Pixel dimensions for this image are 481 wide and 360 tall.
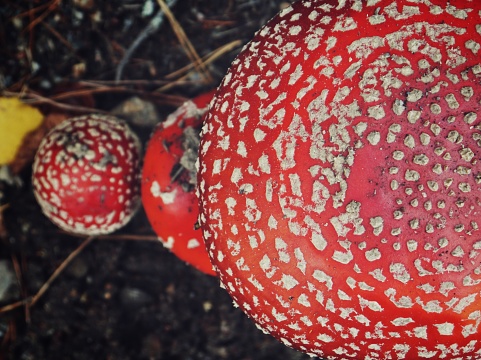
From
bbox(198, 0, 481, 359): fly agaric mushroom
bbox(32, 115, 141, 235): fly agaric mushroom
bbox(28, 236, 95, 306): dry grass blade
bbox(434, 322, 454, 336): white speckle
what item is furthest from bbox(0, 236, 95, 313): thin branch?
bbox(434, 322, 454, 336): white speckle

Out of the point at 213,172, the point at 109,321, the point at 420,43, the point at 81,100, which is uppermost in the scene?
the point at 420,43

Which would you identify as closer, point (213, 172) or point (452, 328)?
point (452, 328)

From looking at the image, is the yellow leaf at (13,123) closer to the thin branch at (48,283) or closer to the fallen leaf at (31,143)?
the fallen leaf at (31,143)

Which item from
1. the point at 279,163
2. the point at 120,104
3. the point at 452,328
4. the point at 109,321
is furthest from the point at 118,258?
the point at 452,328

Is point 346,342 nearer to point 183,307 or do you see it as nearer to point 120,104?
point 183,307

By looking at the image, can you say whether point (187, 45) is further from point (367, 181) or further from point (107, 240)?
point (367, 181)

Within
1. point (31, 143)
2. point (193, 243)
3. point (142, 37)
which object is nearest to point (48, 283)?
point (31, 143)
